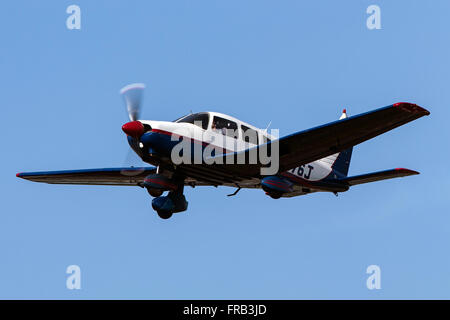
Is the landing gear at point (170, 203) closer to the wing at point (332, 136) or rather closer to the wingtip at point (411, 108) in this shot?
the wing at point (332, 136)

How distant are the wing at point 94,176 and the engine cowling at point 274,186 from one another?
13.0 ft

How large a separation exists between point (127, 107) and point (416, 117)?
25.1ft

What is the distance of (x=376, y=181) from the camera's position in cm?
2175

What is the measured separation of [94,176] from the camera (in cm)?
2344

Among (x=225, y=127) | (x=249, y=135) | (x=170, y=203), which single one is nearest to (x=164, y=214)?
(x=170, y=203)

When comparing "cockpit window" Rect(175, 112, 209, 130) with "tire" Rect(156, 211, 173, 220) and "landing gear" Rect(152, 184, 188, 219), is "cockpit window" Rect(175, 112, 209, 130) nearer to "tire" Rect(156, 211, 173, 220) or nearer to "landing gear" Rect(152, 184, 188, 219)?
"landing gear" Rect(152, 184, 188, 219)

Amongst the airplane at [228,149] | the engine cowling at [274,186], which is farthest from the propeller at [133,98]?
the engine cowling at [274,186]

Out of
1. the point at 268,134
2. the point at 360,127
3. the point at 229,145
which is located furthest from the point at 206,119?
the point at 360,127

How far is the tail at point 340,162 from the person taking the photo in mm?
23719

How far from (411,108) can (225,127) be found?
5435mm

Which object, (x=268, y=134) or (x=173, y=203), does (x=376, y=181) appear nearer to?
(x=268, y=134)

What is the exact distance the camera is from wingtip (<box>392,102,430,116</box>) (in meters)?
16.4

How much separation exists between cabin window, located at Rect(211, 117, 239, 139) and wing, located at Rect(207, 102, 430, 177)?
770 mm
